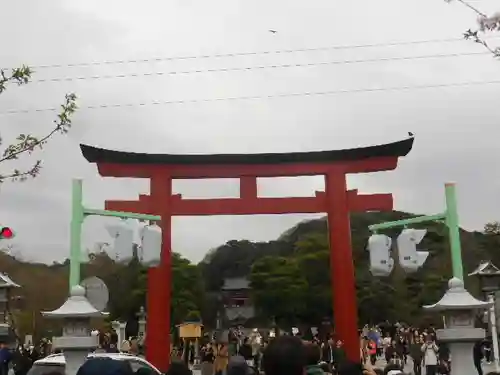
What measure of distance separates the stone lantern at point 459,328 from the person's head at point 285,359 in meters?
6.80

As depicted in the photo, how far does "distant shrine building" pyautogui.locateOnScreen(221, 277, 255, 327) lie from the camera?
62031 millimetres

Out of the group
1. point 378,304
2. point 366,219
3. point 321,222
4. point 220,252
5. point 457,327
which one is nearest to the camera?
point 457,327

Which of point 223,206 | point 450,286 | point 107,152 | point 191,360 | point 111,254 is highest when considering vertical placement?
point 107,152

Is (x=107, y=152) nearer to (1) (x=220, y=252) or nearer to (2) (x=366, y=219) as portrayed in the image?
(2) (x=366, y=219)

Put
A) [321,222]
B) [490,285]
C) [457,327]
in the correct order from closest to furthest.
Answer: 1. [457,327]
2. [490,285]
3. [321,222]

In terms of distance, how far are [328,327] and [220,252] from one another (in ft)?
95.6

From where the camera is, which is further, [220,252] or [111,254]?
[220,252]

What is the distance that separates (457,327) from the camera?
10.0 meters

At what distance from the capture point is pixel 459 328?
9883 millimetres

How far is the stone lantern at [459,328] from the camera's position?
9.74 metres

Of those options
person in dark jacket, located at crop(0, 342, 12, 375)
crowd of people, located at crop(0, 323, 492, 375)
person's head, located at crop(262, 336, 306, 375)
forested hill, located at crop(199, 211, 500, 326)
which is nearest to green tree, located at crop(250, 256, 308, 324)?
forested hill, located at crop(199, 211, 500, 326)

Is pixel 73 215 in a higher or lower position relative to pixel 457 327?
higher

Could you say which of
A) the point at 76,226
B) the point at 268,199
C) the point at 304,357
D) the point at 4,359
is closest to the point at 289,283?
the point at 268,199

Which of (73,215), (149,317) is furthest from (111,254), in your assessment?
(149,317)
